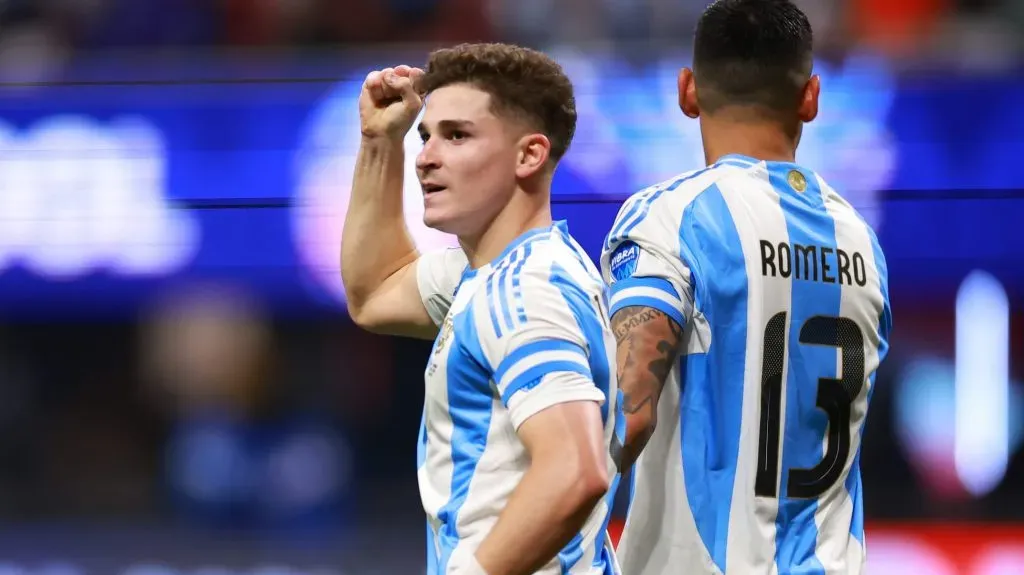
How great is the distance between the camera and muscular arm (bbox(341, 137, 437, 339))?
8.21 ft

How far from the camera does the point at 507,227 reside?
2152mm

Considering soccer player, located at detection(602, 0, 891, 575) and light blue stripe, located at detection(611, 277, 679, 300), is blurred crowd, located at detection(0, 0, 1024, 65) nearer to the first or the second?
soccer player, located at detection(602, 0, 891, 575)

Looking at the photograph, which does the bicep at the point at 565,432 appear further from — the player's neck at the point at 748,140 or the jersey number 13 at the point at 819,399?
the player's neck at the point at 748,140

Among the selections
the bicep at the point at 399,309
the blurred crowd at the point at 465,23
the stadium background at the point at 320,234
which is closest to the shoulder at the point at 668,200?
the bicep at the point at 399,309

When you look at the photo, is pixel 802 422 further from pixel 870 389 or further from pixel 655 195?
pixel 655 195

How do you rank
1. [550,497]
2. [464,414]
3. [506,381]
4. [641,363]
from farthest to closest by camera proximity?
[641,363] < [464,414] < [506,381] < [550,497]

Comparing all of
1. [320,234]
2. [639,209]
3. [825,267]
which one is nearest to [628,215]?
[639,209]

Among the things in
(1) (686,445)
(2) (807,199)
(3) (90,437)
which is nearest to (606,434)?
(1) (686,445)

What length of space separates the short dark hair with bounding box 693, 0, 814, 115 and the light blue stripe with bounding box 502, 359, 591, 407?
0.79 meters

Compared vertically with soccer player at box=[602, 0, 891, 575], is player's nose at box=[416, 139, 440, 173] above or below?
above

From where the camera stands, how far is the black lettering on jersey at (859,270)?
246 cm

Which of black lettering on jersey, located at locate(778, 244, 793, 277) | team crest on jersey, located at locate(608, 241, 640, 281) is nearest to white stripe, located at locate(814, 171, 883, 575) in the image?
black lettering on jersey, located at locate(778, 244, 793, 277)

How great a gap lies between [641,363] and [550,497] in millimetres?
502

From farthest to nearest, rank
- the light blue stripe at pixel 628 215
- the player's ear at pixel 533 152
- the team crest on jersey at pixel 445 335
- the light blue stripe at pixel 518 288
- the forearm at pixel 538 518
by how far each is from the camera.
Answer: the light blue stripe at pixel 628 215 → the player's ear at pixel 533 152 → the team crest on jersey at pixel 445 335 → the light blue stripe at pixel 518 288 → the forearm at pixel 538 518
